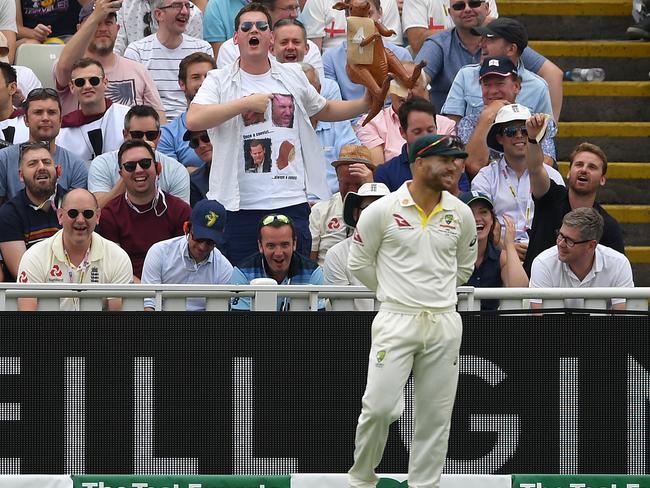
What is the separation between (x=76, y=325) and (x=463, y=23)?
574 cm

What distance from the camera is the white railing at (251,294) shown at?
8.35 m

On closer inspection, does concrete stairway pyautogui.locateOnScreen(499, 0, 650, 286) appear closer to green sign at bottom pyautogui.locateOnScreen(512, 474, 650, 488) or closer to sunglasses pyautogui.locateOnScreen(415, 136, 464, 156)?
green sign at bottom pyautogui.locateOnScreen(512, 474, 650, 488)

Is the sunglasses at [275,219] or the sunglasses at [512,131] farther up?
the sunglasses at [512,131]

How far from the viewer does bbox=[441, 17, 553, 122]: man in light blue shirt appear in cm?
1194

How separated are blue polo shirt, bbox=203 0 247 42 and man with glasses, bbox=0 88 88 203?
9.05ft

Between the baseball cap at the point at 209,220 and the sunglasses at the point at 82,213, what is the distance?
26.0 inches

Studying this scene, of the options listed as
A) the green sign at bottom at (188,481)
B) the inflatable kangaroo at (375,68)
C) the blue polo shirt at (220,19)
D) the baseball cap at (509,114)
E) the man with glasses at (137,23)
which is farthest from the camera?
the man with glasses at (137,23)

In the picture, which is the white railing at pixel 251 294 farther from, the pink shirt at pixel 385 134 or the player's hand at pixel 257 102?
the pink shirt at pixel 385 134

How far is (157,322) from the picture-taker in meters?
8.27

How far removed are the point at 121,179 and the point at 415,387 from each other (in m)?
3.79

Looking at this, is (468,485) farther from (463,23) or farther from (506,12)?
(506,12)

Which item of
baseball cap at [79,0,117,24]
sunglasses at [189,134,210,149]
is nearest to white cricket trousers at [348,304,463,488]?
sunglasses at [189,134,210,149]

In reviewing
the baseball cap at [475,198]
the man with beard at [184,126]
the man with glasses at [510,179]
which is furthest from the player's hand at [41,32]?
the baseball cap at [475,198]

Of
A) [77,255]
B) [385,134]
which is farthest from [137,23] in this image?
[77,255]
